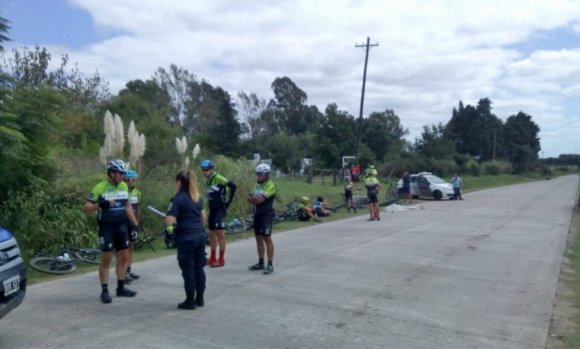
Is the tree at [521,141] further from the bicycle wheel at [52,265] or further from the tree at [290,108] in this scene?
the bicycle wheel at [52,265]

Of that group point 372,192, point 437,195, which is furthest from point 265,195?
point 437,195

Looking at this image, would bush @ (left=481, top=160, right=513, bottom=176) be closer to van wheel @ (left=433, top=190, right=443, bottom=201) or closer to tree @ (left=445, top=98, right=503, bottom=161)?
tree @ (left=445, top=98, right=503, bottom=161)

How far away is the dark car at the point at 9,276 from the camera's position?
17.9ft

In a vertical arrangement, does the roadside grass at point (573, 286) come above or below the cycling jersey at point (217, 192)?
below

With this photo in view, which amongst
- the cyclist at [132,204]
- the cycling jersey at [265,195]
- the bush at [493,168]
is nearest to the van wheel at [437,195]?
the cycling jersey at [265,195]

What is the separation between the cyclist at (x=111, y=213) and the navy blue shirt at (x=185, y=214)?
26.9 inches

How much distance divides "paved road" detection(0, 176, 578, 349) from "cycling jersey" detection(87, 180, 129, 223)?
106cm

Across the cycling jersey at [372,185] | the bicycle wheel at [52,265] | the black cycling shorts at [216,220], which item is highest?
the cycling jersey at [372,185]

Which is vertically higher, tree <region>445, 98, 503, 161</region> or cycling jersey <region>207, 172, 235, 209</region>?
tree <region>445, 98, 503, 161</region>

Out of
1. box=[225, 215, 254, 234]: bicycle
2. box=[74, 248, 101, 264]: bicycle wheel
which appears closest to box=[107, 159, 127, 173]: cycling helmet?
box=[74, 248, 101, 264]: bicycle wheel

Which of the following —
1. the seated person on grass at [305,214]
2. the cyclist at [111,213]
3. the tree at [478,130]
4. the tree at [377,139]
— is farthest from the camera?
the tree at [478,130]

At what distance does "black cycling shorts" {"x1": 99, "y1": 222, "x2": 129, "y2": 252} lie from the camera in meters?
7.45

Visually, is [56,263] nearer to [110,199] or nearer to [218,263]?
[218,263]

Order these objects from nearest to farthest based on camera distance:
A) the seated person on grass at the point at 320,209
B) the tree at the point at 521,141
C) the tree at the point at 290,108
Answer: the seated person on grass at the point at 320,209, the tree at the point at 290,108, the tree at the point at 521,141
